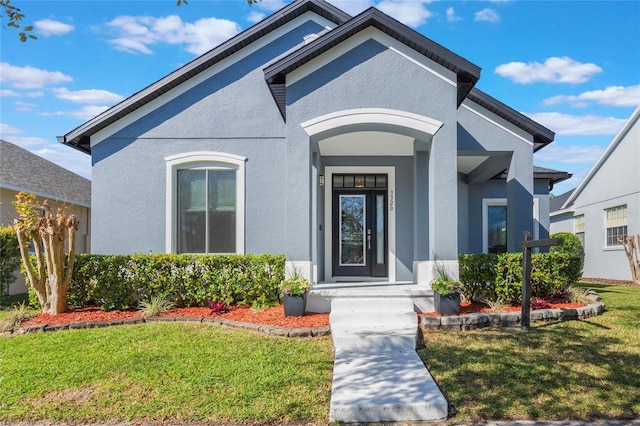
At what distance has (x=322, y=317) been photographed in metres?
7.07

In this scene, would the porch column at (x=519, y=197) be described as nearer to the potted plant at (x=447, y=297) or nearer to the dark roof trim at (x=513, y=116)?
the dark roof trim at (x=513, y=116)

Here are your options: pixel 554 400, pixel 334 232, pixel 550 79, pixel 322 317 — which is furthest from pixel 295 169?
pixel 550 79

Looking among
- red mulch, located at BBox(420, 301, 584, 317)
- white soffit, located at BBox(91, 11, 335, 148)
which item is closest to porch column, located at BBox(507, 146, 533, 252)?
red mulch, located at BBox(420, 301, 584, 317)

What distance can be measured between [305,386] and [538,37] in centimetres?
1386

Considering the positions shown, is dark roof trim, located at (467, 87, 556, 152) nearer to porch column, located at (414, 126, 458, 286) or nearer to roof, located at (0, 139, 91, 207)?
porch column, located at (414, 126, 458, 286)

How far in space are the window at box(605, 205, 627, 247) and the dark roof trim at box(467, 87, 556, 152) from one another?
26.1 feet

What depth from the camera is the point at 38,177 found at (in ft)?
49.7

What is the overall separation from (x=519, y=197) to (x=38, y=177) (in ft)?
49.8

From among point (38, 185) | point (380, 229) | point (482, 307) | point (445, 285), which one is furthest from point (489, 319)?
point (38, 185)

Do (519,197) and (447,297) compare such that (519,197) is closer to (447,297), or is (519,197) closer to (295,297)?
(447,297)

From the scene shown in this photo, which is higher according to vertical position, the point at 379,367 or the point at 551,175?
the point at 551,175

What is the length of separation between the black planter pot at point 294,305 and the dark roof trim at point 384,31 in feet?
12.3

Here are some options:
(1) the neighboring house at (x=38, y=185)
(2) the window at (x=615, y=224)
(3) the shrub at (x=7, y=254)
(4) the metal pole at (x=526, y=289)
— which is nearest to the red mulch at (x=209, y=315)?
(4) the metal pole at (x=526, y=289)

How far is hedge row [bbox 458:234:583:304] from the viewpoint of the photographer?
757cm
